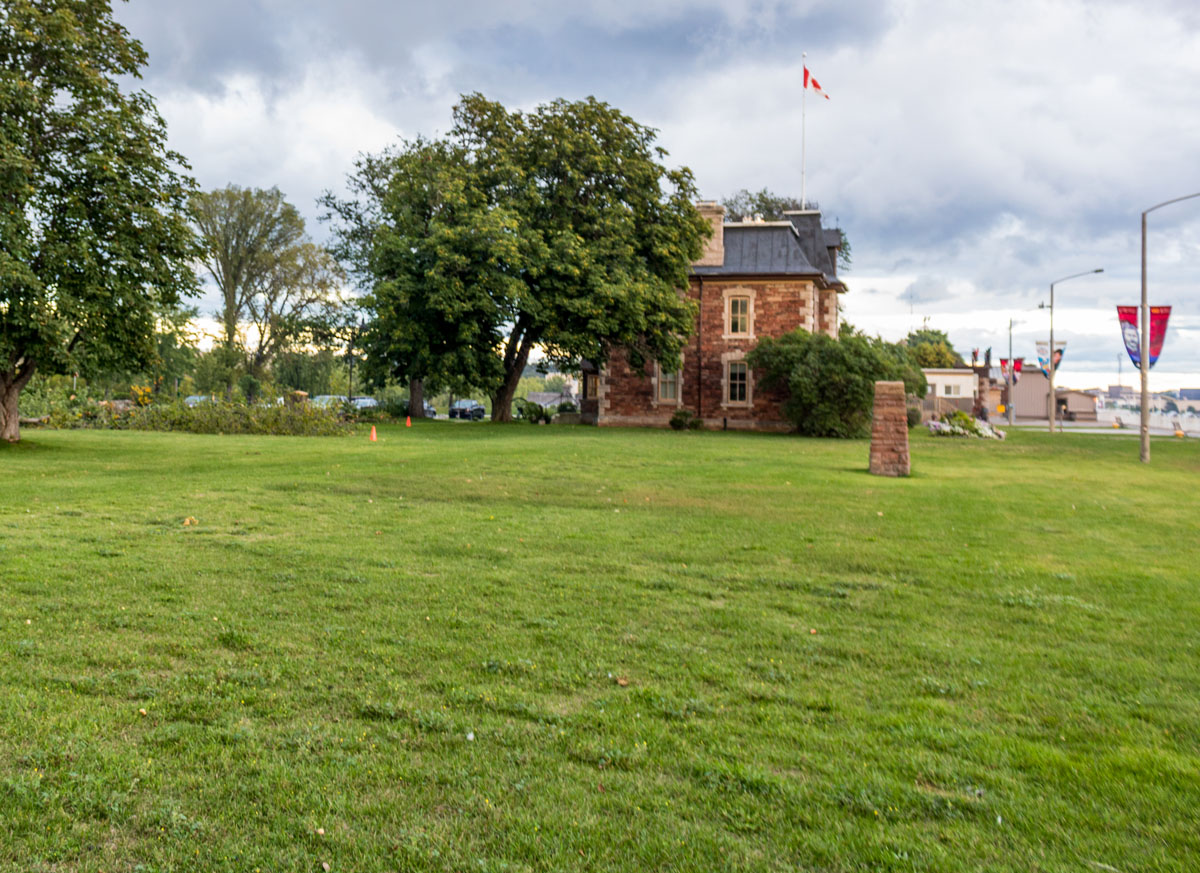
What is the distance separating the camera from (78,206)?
1791 centimetres

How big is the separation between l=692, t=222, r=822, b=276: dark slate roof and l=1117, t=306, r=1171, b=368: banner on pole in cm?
1487

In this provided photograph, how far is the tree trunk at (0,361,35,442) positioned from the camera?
63.4ft

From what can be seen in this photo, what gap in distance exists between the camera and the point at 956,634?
5.98 m

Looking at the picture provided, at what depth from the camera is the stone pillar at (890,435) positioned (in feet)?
58.1

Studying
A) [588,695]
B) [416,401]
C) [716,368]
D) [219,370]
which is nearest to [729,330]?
[716,368]

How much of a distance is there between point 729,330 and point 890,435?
23.4 metres

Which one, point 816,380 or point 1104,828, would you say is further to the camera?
point 816,380

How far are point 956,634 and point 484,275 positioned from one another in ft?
91.6

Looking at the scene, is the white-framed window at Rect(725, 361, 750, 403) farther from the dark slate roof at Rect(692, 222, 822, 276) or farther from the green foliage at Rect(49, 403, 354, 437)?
the green foliage at Rect(49, 403, 354, 437)

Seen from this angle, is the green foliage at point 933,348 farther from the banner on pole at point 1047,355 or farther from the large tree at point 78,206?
the large tree at point 78,206

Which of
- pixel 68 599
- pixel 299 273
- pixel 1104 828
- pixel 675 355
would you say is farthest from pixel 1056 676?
pixel 299 273

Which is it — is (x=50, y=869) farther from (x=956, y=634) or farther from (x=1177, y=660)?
(x=1177, y=660)

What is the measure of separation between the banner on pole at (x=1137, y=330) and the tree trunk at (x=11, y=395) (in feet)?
98.6

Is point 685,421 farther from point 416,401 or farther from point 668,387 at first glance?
point 416,401
